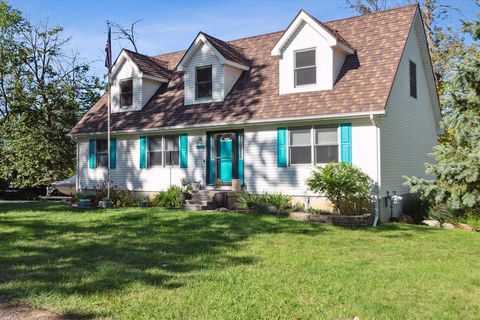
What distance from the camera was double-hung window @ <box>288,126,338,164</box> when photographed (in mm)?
14289

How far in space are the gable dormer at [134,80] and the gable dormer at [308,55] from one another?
6391mm

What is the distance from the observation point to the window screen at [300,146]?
48.1ft

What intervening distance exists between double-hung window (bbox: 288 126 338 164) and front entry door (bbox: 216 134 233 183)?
2.53 metres

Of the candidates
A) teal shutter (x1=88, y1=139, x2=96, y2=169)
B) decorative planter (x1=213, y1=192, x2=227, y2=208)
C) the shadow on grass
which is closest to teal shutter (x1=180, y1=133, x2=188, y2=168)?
decorative planter (x1=213, y1=192, x2=227, y2=208)

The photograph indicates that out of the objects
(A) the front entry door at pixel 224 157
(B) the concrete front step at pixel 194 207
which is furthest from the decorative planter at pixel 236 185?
(B) the concrete front step at pixel 194 207

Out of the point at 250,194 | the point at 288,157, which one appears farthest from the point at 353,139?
the point at 250,194

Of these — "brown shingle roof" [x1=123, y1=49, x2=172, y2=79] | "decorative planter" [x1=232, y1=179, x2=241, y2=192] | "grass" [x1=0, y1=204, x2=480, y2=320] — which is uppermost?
"brown shingle roof" [x1=123, y1=49, x2=172, y2=79]

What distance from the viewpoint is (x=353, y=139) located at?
13.8m

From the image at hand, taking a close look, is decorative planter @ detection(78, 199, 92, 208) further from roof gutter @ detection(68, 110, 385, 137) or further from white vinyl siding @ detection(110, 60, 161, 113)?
white vinyl siding @ detection(110, 60, 161, 113)

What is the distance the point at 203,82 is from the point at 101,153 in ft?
19.4

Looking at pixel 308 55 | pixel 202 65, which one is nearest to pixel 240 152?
pixel 202 65

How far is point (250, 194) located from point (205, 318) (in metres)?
10.7

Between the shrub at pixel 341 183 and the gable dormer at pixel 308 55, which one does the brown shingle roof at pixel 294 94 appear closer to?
the gable dormer at pixel 308 55

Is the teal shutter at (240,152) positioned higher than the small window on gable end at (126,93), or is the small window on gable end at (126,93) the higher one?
the small window on gable end at (126,93)
